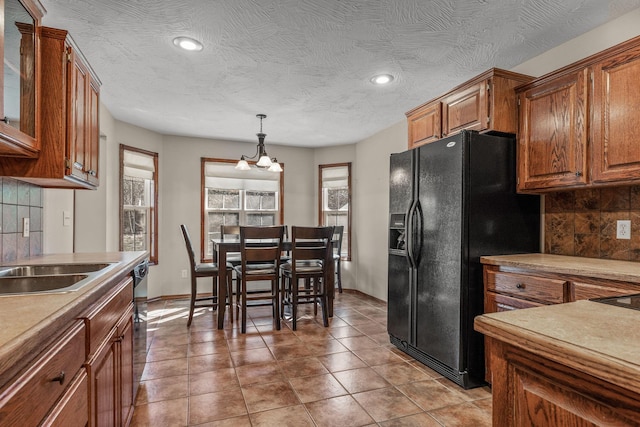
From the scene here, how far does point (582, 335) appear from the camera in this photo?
2.53ft

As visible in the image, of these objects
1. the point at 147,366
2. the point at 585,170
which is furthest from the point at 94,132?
the point at 585,170

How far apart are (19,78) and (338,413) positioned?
2338 mm

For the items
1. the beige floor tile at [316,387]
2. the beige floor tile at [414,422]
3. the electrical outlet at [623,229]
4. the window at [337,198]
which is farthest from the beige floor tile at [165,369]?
the window at [337,198]

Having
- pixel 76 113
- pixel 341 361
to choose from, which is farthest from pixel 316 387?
pixel 76 113

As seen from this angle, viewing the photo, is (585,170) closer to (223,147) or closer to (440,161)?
(440,161)

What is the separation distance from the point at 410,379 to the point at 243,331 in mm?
1698

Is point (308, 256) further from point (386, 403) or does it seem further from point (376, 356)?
point (386, 403)

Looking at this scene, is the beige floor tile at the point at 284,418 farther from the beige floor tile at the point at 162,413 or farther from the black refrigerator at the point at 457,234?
the black refrigerator at the point at 457,234

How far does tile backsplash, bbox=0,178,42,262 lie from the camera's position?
6.34 feet

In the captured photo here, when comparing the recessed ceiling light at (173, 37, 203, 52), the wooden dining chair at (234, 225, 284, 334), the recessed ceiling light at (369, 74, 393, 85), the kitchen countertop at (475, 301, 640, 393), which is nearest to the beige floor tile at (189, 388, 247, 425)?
the wooden dining chair at (234, 225, 284, 334)

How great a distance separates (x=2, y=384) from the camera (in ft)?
2.19

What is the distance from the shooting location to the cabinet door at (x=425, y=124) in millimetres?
2963

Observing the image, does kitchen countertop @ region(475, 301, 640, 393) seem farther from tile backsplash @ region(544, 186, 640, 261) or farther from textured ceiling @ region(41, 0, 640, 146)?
textured ceiling @ region(41, 0, 640, 146)

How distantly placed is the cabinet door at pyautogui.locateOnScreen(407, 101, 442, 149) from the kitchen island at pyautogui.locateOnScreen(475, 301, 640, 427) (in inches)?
86.9
